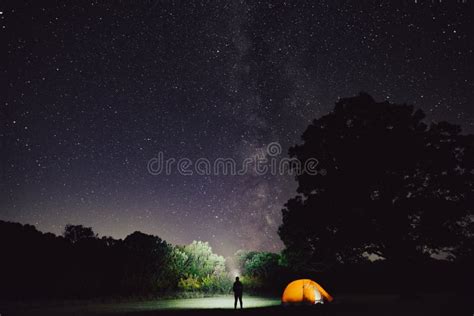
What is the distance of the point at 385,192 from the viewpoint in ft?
71.3

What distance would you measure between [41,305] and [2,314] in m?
5.04

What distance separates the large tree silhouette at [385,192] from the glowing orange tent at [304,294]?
2.63m

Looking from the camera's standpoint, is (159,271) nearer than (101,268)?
No

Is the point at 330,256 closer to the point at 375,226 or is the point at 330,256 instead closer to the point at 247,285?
the point at 375,226

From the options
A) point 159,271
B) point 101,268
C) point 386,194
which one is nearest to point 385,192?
point 386,194

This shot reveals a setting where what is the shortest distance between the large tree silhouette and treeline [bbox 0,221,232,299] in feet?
39.1

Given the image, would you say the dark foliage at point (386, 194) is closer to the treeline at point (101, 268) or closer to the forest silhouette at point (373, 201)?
the forest silhouette at point (373, 201)

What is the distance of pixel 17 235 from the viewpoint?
118ft

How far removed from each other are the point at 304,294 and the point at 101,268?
16.5m

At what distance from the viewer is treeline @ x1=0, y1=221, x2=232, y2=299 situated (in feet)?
86.0

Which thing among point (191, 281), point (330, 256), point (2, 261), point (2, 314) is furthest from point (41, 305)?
point (330, 256)

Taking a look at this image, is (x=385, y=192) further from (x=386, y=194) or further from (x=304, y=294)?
(x=304, y=294)

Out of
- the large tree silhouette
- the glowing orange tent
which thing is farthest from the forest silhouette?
the glowing orange tent

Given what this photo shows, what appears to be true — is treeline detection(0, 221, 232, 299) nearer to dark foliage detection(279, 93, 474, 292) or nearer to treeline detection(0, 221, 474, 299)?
treeline detection(0, 221, 474, 299)
